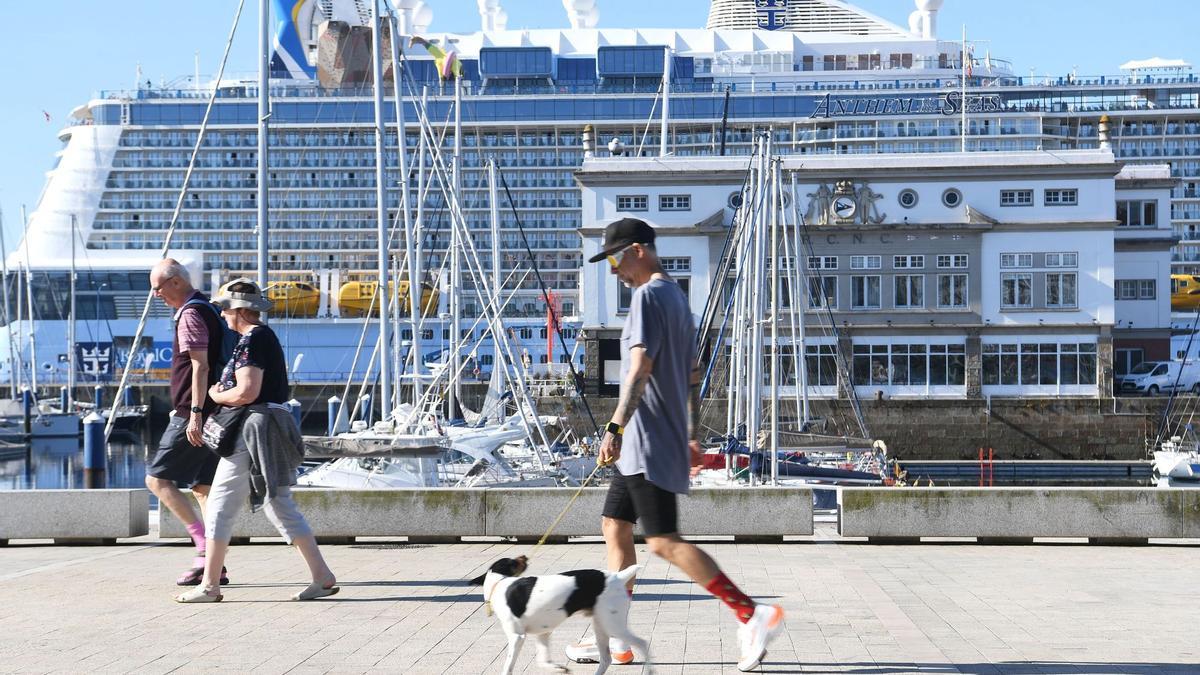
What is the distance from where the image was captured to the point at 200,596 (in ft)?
27.8

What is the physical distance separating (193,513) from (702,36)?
240ft

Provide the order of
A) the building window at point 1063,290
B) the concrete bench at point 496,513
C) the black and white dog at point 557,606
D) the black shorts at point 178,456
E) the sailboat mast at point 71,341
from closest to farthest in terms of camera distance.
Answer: the black and white dog at point 557,606 → the black shorts at point 178,456 → the concrete bench at point 496,513 → the building window at point 1063,290 → the sailboat mast at point 71,341

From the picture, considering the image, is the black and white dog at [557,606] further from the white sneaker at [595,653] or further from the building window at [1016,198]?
the building window at [1016,198]

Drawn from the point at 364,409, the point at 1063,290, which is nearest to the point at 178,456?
the point at 364,409

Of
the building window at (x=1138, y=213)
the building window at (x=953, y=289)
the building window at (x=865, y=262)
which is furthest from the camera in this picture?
the building window at (x=1138, y=213)

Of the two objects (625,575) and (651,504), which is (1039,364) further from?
(625,575)

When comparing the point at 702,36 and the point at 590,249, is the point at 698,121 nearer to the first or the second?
the point at 702,36

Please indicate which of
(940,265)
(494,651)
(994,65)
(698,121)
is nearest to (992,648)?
(494,651)

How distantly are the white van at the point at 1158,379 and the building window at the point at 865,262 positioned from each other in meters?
9.33

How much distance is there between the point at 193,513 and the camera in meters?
9.34

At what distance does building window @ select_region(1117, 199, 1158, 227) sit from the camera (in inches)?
2082

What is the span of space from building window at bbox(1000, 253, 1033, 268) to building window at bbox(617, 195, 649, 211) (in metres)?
11.0

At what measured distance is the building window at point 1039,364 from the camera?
47.3 metres

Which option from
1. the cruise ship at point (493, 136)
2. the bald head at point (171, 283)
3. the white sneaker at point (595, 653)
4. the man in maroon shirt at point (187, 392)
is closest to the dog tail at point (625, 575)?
the white sneaker at point (595, 653)
